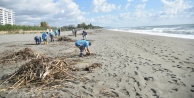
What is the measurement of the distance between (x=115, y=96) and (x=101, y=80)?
1.25m

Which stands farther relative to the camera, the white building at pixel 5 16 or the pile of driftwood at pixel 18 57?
the white building at pixel 5 16

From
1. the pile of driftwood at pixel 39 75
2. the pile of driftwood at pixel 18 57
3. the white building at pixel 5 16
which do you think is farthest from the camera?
the white building at pixel 5 16

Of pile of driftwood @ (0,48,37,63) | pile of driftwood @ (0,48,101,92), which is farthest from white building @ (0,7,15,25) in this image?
pile of driftwood @ (0,48,101,92)

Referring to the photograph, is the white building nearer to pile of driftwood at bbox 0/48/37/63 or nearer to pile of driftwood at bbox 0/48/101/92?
pile of driftwood at bbox 0/48/37/63

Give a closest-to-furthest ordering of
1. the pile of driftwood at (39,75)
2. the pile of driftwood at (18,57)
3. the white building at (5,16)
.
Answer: the pile of driftwood at (39,75)
the pile of driftwood at (18,57)
the white building at (5,16)

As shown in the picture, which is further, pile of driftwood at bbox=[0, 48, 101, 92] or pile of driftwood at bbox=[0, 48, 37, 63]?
pile of driftwood at bbox=[0, 48, 37, 63]

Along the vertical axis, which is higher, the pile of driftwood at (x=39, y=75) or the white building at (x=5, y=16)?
the white building at (x=5, y=16)

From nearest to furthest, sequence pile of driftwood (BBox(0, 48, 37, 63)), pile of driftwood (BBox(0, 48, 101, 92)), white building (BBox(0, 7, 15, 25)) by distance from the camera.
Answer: pile of driftwood (BBox(0, 48, 101, 92))
pile of driftwood (BBox(0, 48, 37, 63))
white building (BBox(0, 7, 15, 25))

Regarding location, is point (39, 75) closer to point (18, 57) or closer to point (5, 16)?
point (18, 57)

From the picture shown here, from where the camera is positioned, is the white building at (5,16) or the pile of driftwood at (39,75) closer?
the pile of driftwood at (39,75)

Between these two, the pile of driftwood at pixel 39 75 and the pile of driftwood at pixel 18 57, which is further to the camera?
the pile of driftwood at pixel 18 57

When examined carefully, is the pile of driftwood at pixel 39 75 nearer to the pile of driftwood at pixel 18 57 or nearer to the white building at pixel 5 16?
the pile of driftwood at pixel 18 57

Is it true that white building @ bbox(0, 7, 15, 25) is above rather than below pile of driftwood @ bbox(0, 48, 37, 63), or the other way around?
above

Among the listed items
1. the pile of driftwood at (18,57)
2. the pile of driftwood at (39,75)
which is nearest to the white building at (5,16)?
the pile of driftwood at (18,57)
